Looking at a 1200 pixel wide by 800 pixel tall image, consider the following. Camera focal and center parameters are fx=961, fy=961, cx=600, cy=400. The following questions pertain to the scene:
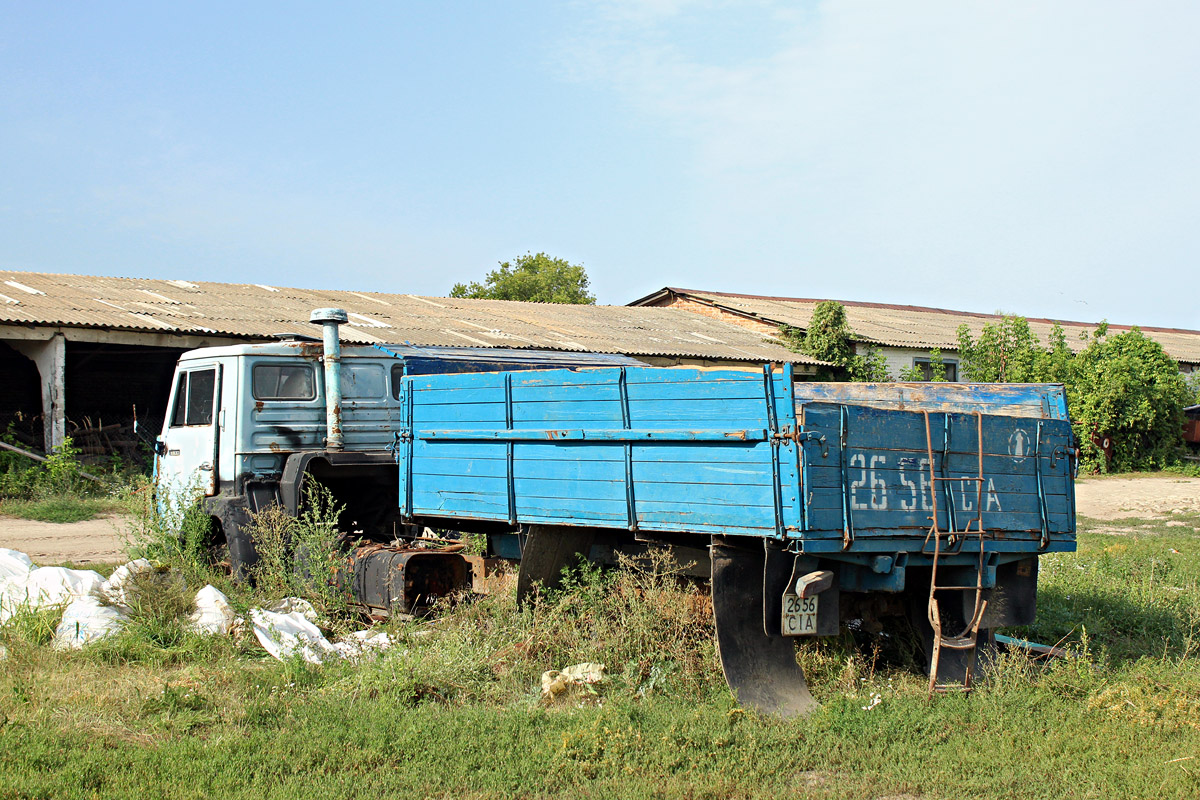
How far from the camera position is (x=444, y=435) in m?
6.77

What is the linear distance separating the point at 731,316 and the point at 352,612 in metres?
23.4

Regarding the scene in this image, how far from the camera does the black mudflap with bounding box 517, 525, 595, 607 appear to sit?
241 inches

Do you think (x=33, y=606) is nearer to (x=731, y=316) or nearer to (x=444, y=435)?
(x=444, y=435)

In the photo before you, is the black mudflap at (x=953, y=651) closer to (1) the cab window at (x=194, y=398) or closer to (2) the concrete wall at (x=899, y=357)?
(1) the cab window at (x=194, y=398)

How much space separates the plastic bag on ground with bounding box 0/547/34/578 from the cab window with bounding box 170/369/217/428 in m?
1.68

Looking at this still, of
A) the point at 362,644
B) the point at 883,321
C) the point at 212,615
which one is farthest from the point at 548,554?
the point at 883,321

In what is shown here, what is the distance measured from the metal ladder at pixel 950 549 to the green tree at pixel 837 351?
66.0 feet

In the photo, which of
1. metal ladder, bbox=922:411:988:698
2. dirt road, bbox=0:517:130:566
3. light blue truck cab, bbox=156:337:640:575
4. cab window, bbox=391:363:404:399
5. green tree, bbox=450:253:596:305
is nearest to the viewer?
metal ladder, bbox=922:411:988:698

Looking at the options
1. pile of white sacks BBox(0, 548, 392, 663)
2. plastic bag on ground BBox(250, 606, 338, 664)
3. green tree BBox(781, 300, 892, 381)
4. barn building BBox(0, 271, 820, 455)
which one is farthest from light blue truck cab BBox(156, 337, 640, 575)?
green tree BBox(781, 300, 892, 381)

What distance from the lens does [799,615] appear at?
4.94m

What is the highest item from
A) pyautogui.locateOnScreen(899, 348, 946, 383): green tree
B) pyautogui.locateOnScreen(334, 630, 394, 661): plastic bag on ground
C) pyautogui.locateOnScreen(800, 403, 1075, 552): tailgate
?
pyautogui.locateOnScreen(899, 348, 946, 383): green tree

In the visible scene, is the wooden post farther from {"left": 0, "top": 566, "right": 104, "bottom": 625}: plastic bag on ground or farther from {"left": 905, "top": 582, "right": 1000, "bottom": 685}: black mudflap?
{"left": 905, "top": 582, "right": 1000, "bottom": 685}: black mudflap

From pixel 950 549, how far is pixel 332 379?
5.22m

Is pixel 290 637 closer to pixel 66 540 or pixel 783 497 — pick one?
pixel 783 497
